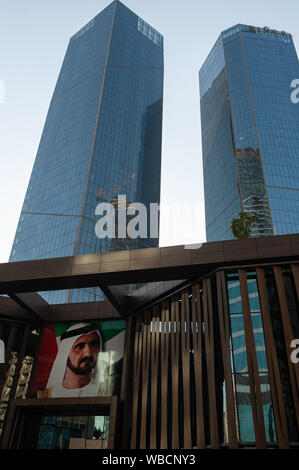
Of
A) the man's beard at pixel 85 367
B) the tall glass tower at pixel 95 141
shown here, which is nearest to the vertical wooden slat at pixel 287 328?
the man's beard at pixel 85 367

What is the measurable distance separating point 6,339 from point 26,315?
102 inches

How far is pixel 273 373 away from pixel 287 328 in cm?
259

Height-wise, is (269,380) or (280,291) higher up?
(280,291)

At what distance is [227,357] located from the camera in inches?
841

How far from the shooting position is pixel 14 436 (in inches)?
1146

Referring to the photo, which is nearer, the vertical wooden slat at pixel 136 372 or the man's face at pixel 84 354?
the vertical wooden slat at pixel 136 372

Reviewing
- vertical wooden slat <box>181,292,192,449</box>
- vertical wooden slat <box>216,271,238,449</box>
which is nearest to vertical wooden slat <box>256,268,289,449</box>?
vertical wooden slat <box>216,271,238,449</box>

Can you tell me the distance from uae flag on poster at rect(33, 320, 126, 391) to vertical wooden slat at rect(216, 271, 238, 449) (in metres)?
11.4

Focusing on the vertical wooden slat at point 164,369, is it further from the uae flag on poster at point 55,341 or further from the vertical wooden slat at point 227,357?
the uae flag on poster at point 55,341

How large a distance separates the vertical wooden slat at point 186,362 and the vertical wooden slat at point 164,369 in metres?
1.63

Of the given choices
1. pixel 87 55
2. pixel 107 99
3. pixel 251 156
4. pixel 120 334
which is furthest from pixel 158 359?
pixel 87 55

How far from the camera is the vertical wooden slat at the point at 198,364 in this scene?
70.6 feet

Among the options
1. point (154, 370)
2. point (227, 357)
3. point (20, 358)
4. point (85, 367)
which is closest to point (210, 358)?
point (227, 357)

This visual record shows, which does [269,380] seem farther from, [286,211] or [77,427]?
[286,211]
